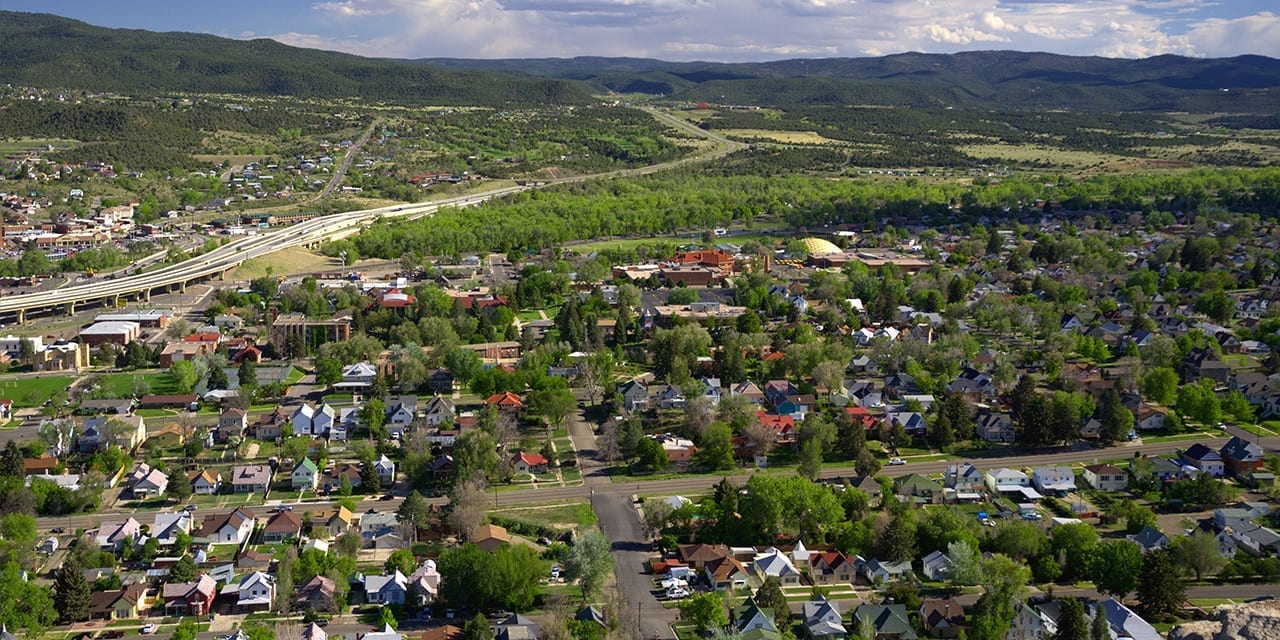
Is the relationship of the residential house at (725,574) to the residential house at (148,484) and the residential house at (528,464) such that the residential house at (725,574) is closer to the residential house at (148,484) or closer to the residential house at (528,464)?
the residential house at (528,464)

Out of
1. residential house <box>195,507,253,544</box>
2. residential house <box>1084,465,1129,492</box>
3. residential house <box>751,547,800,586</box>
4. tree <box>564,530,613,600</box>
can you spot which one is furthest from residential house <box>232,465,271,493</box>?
residential house <box>1084,465,1129,492</box>

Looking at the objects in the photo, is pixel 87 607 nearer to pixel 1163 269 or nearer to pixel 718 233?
pixel 1163 269

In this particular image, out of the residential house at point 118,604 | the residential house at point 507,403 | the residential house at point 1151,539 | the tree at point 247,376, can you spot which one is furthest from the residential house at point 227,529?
the residential house at point 1151,539

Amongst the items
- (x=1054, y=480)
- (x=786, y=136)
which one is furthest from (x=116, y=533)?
(x=786, y=136)

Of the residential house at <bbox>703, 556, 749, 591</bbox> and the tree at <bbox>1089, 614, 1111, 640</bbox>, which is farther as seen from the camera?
the residential house at <bbox>703, 556, 749, 591</bbox>

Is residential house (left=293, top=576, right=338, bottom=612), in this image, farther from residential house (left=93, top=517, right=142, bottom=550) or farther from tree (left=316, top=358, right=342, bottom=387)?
tree (left=316, top=358, right=342, bottom=387)

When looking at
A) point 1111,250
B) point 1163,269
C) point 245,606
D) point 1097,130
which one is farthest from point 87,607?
point 1097,130
